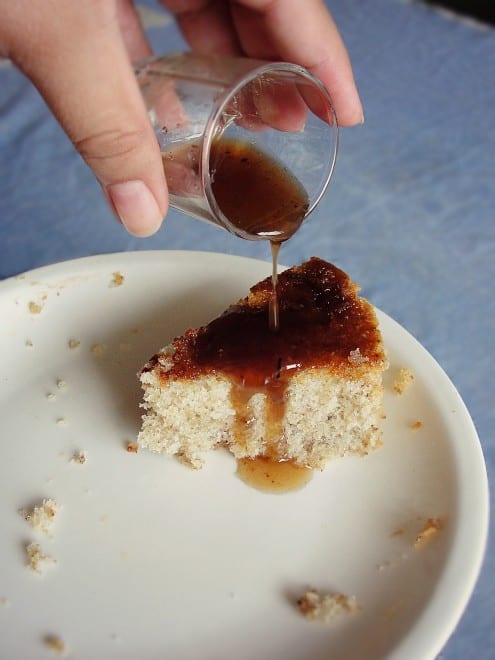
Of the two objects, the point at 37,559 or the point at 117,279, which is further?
the point at 117,279

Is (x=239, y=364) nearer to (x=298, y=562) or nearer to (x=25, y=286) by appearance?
(x=298, y=562)

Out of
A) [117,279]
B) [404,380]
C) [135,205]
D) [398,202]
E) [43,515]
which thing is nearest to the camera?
[135,205]

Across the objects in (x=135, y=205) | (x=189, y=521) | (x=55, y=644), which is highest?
(x=135, y=205)

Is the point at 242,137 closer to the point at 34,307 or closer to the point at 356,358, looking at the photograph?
the point at 356,358

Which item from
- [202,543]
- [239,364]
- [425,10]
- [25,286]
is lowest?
[425,10]

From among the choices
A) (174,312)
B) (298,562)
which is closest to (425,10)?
(174,312)

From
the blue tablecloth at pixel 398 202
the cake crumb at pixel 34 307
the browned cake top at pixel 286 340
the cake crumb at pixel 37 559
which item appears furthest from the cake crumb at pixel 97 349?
the blue tablecloth at pixel 398 202

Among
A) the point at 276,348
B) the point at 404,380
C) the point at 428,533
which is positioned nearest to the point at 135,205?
the point at 276,348
